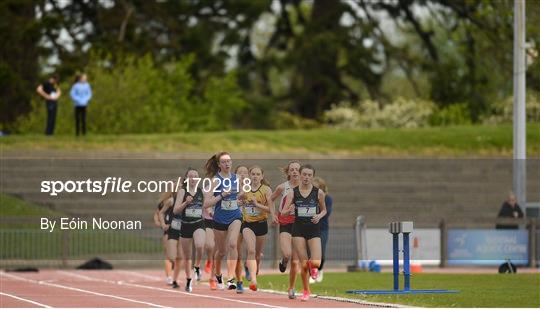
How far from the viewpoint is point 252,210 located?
1029 inches

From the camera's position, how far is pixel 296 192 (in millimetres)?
24984

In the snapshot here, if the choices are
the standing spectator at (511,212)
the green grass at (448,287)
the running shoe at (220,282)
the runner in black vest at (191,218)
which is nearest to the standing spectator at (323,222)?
the green grass at (448,287)

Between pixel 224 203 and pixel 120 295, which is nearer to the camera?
pixel 224 203

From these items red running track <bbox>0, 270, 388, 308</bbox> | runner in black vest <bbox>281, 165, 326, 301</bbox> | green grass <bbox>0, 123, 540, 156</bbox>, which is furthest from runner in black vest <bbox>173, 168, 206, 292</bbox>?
green grass <bbox>0, 123, 540, 156</bbox>

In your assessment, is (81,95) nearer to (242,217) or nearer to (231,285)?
(231,285)

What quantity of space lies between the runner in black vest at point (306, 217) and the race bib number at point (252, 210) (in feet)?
3.19

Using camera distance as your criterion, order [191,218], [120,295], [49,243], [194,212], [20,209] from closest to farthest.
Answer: [120,295] < [194,212] < [191,218] < [49,243] < [20,209]

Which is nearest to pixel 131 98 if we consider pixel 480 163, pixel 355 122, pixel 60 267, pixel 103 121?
pixel 103 121

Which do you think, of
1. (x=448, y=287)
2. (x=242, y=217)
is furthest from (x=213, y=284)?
(x=448, y=287)

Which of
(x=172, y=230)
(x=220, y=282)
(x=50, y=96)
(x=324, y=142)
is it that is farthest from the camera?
(x=324, y=142)

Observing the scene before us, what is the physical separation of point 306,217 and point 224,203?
1.95m

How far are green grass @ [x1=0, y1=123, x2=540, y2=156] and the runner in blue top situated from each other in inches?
920

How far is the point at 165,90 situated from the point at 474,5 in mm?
12825

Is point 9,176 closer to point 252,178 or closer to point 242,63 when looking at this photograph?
point 252,178
